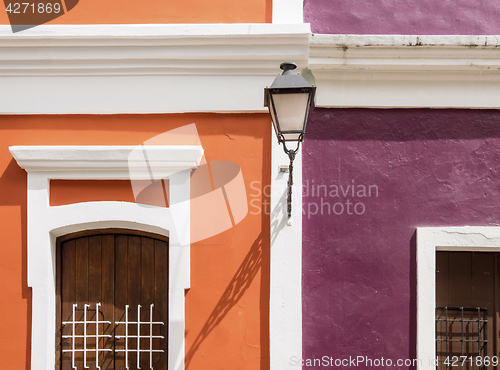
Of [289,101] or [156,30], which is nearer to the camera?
[289,101]

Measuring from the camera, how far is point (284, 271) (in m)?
3.40

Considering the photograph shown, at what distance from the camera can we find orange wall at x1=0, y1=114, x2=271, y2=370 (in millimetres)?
3385

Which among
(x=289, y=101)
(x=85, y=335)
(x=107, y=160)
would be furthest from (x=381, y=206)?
(x=85, y=335)

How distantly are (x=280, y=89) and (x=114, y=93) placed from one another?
147cm

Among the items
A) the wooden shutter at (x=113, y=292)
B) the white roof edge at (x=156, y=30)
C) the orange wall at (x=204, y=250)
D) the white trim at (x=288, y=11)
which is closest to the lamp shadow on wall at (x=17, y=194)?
the orange wall at (x=204, y=250)

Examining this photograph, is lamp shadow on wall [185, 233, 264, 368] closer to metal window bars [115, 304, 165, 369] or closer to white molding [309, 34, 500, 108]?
metal window bars [115, 304, 165, 369]

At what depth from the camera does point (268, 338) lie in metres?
3.39

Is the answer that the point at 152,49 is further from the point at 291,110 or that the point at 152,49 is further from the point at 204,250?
the point at 204,250

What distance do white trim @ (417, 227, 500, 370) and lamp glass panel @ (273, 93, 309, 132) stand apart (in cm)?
141

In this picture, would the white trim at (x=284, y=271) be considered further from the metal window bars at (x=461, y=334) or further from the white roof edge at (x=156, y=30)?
the metal window bars at (x=461, y=334)

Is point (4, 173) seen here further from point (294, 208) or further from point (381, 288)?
point (381, 288)

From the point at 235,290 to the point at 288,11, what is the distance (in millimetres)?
2331

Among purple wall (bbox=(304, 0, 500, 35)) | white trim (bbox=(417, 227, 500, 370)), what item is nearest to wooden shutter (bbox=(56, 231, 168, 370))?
white trim (bbox=(417, 227, 500, 370))

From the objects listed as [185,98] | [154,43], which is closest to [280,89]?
[185,98]
